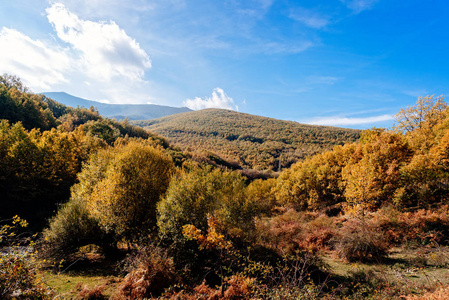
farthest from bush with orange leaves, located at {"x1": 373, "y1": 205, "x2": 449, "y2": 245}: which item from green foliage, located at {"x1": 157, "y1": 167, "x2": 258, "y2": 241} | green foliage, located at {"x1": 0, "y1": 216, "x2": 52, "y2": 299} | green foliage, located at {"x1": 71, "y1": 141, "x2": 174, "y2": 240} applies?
green foliage, located at {"x1": 0, "y1": 216, "x2": 52, "y2": 299}

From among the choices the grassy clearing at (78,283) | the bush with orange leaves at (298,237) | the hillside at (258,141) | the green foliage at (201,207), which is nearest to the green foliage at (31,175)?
the grassy clearing at (78,283)

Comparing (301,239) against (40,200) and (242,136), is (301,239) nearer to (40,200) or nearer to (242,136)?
(40,200)

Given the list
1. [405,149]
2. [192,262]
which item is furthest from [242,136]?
[192,262]

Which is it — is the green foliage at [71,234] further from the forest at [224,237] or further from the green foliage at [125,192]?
the green foliage at [125,192]

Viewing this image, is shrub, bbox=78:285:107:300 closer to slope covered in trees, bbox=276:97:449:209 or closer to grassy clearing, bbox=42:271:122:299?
grassy clearing, bbox=42:271:122:299

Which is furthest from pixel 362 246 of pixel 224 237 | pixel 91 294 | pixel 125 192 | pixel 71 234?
pixel 71 234

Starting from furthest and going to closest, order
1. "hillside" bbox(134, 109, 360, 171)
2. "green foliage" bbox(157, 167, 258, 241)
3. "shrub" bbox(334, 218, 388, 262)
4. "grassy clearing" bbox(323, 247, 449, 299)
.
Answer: "hillside" bbox(134, 109, 360, 171) < "shrub" bbox(334, 218, 388, 262) < "green foliage" bbox(157, 167, 258, 241) < "grassy clearing" bbox(323, 247, 449, 299)

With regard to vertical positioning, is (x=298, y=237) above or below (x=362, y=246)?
below

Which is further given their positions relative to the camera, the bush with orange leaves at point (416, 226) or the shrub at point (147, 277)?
the bush with orange leaves at point (416, 226)

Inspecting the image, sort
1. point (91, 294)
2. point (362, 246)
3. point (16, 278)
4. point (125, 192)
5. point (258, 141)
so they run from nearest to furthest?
point (16, 278) < point (91, 294) < point (362, 246) < point (125, 192) < point (258, 141)

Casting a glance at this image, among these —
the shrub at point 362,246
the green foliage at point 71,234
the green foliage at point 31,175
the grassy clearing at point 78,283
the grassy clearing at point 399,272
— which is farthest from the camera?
the green foliage at point 31,175

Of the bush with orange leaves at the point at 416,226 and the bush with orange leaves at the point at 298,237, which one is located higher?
the bush with orange leaves at the point at 416,226

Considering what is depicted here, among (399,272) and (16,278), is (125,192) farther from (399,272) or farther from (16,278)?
(399,272)

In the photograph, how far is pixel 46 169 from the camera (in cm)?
2677
